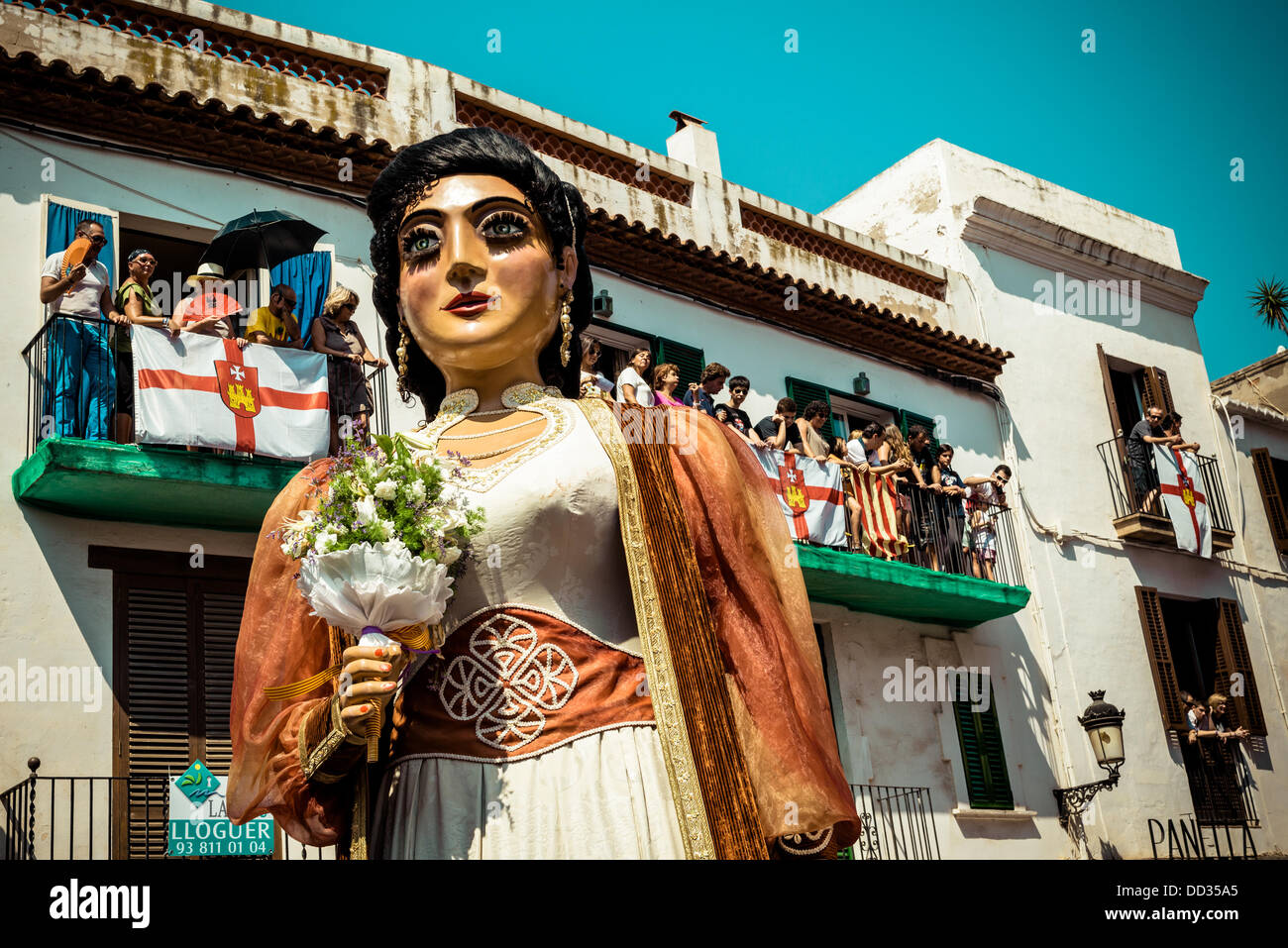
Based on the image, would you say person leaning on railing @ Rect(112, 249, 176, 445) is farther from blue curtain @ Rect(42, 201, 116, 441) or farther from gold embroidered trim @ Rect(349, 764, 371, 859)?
gold embroidered trim @ Rect(349, 764, 371, 859)

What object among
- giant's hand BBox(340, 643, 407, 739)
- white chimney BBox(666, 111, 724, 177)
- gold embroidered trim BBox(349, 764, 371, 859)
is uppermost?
white chimney BBox(666, 111, 724, 177)

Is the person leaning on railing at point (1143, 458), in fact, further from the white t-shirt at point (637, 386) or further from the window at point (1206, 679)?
the white t-shirt at point (637, 386)

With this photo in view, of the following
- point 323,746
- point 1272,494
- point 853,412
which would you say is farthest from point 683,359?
point 323,746

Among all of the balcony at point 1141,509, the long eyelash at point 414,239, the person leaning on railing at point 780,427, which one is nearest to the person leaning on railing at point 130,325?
the person leaning on railing at point 780,427

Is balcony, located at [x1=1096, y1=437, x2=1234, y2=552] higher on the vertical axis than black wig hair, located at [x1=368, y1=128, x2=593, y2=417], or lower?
higher

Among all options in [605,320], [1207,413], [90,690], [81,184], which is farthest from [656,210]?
[1207,413]

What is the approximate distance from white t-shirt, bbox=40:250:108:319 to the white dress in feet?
22.6

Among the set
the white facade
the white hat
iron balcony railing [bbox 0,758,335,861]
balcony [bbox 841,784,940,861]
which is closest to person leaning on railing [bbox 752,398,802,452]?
→ balcony [bbox 841,784,940,861]

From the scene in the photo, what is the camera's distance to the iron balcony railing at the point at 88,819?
8953mm

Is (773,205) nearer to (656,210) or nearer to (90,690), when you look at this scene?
(656,210)

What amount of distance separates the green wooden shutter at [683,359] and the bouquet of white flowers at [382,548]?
421 inches

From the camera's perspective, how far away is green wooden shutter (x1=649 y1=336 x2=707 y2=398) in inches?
570

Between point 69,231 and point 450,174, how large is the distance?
7300mm

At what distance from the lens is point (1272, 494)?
20.5 m
